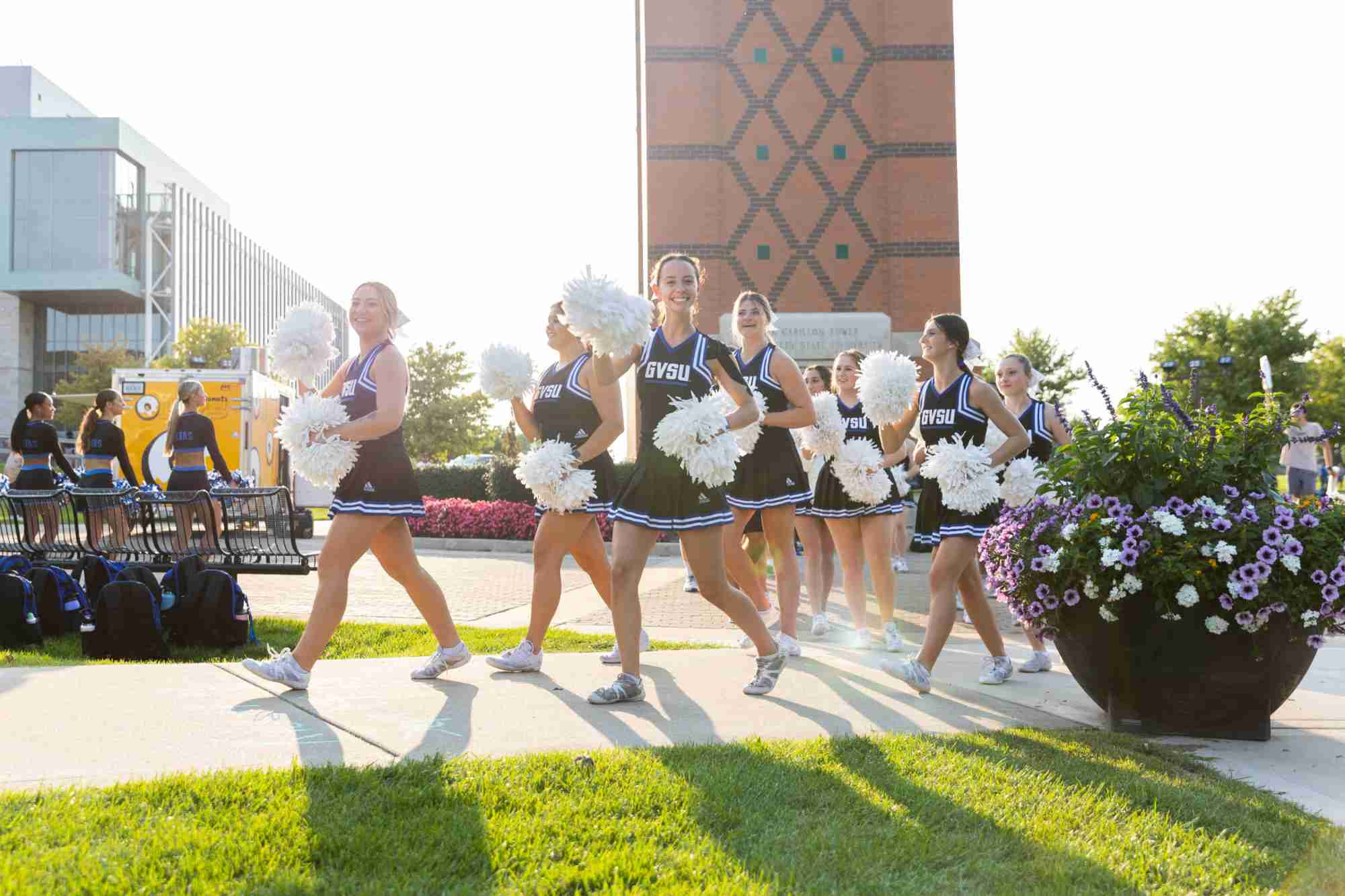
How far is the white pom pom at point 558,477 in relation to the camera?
17.8 ft

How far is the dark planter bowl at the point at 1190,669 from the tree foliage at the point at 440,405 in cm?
6131

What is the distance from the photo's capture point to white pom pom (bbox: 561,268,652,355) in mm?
4797

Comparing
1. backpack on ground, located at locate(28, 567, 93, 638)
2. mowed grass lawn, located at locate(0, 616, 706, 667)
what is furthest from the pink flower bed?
backpack on ground, located at locate(28, 567, 93, 638)

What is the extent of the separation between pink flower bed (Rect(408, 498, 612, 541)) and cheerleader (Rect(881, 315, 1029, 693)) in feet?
41.6

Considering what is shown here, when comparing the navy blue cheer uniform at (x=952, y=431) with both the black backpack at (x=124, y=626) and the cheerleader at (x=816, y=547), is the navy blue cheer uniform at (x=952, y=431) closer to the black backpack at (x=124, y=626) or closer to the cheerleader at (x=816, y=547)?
the cheerleader at (x=816, y=547)

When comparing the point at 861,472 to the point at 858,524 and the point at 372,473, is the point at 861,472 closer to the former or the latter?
the point at 858,524

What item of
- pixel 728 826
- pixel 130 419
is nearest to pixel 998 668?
pixel 728 826

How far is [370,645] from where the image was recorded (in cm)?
805

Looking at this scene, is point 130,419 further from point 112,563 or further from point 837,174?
point 837,174

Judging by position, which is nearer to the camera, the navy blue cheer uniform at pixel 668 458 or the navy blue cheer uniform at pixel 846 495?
the navy blue cheer uniform at pixel 668 458

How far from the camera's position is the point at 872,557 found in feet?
25.0

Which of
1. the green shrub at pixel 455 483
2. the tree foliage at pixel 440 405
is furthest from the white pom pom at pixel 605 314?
the tree foliage at pixel 440 405

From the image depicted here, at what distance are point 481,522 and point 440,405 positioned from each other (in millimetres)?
47632

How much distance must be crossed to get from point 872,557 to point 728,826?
4.39 meters
